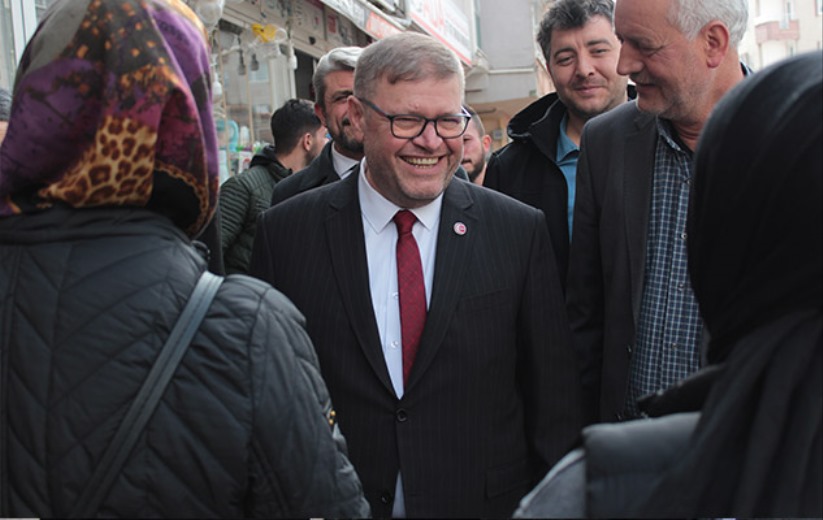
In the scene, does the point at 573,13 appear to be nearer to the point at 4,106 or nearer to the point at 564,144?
the point at 564,144

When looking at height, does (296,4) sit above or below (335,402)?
above

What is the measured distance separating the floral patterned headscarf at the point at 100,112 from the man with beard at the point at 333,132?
2422 millimetres

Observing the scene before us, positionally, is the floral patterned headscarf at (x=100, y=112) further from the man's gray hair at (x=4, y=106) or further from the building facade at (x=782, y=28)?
the building facade at (x=782, y=28)

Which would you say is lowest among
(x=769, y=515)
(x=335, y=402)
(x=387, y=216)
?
(x=335, y=402)

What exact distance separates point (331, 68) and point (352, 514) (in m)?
3.11

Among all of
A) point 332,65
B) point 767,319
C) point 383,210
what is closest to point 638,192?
point 383,210

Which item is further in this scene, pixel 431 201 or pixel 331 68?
pixel 331 68

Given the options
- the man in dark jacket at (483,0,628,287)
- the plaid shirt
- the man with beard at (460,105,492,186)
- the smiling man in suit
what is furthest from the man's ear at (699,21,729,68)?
the man with beard at (460,105,492,186)

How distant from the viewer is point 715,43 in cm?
252

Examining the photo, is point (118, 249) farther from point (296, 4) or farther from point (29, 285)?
point (296, 4)

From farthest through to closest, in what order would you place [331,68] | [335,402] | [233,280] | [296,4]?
[296,4]
[331,68]
[335,402]
[233,280]

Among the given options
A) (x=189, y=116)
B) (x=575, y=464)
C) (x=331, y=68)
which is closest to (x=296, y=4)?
(x=331, y=68)

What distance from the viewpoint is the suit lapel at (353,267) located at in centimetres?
235

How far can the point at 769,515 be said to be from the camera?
1054mm
